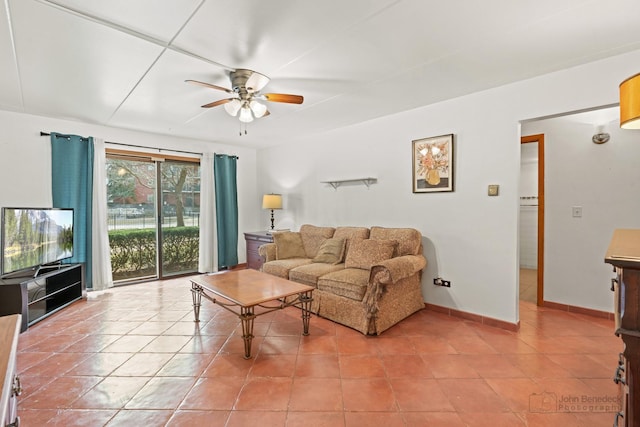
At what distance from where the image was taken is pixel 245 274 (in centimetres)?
318

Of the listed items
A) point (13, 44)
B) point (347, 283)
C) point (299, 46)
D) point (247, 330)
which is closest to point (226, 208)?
point (347, 283)

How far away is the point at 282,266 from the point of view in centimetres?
357

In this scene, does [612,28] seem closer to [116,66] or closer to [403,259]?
[403,259]

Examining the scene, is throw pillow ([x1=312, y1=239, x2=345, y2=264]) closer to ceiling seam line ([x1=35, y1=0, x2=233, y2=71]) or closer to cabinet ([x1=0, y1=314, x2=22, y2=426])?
ceiling seam line ([x1=35, y1=0, x2=233, y2=71])

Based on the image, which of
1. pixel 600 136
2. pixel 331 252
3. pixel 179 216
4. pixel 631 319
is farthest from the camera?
pixel 179 216

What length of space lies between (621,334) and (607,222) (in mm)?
2822

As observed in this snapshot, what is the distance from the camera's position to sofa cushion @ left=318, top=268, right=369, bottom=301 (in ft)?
8.97

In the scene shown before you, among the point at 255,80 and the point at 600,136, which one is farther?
the point at 600,136

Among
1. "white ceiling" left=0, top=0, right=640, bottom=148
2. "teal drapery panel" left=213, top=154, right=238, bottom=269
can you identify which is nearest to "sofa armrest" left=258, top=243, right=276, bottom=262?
"teal drapery panel" left=213, top=154, right=238, bottom=269

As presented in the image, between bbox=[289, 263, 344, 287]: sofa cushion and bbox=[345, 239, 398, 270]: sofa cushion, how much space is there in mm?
202

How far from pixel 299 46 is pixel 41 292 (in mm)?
3875

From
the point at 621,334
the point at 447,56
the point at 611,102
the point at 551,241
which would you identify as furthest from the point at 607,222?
the point at 621,334

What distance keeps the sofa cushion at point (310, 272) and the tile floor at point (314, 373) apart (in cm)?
40

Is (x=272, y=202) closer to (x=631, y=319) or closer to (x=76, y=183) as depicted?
(x=76, y=183)
